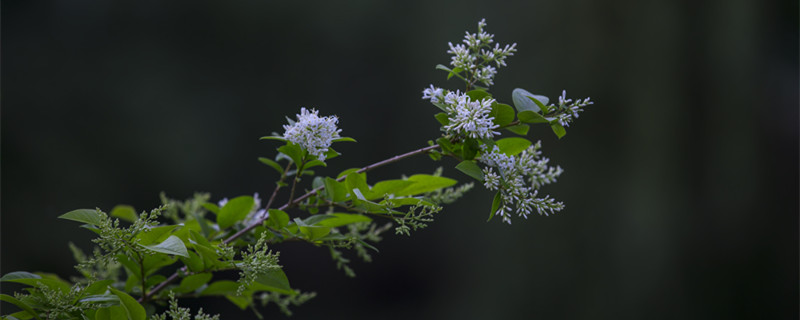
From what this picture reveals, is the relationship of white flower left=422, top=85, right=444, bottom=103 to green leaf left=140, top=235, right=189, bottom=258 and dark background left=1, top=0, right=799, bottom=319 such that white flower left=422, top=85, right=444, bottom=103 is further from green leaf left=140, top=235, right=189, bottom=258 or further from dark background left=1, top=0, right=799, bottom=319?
dark background left=1, top=0, right=799, bottom=319

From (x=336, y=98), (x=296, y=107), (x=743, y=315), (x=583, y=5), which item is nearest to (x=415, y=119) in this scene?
(x=336, y=98)

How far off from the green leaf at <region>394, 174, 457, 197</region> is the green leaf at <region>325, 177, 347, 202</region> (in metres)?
0.05

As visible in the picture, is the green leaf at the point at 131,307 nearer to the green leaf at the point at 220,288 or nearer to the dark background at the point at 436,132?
the green leaf at the point at 220,288

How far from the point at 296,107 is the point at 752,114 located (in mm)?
1743

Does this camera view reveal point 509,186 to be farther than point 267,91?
No

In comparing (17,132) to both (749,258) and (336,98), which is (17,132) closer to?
(336,98)

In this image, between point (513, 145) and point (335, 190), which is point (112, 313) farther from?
point (513, 145)

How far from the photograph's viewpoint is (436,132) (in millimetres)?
1820

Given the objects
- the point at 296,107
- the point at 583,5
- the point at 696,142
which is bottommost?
the point at 296,107

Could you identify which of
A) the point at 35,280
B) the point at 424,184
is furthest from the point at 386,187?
the point at 35,280

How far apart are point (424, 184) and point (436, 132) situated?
1.33 meters

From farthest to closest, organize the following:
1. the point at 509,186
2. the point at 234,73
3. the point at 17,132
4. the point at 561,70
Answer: the point at 561,70, the point at 234,73, the point at 17,132, the point at 509,186

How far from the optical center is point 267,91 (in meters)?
1.74

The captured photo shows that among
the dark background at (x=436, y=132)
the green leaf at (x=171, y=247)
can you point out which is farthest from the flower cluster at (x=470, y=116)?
the dark background at (x=436, y=132)
